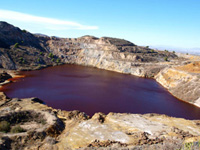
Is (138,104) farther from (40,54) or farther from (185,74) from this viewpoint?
Answer: (40,54)

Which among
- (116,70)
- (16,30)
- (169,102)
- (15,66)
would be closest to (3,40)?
(16,30)

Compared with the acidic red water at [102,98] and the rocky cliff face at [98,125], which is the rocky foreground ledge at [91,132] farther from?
the acidic red water at [102,98]

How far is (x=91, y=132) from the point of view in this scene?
20.0m

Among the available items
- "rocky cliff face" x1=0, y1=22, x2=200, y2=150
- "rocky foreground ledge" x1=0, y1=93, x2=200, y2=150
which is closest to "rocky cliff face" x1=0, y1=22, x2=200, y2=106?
"rocky cliff face" x1=0, y1=22, x2=200, y2=150

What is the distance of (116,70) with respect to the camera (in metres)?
76.9

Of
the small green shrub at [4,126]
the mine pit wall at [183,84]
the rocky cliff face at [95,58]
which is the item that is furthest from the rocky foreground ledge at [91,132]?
the rocky cliff face at [95,58]

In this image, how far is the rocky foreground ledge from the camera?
52.5 feet

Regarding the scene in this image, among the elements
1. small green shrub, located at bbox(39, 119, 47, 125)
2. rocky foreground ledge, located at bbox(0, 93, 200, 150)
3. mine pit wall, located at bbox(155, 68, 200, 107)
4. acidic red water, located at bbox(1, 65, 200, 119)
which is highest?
mine pit wall, located at bbox(155, 68, 200, 107)

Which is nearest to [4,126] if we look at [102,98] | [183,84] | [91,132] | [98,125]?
[91,132]

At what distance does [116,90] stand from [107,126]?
24.1m

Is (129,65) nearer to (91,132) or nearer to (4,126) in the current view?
(91,132)

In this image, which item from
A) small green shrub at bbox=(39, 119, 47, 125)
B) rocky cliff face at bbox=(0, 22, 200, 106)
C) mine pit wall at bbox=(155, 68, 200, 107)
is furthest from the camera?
rocky cliff face at bbox=(0, 22, 200, 106)

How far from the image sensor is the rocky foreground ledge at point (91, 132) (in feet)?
52.5

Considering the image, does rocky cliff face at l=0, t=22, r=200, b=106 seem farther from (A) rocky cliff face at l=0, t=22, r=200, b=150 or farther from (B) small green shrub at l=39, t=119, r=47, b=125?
(B) small green shrub at l=39, t=119, r=47, b=125
